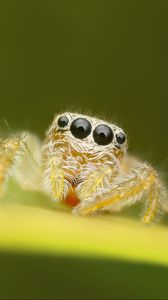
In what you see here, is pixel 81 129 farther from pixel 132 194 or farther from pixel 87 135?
pixel 132 194

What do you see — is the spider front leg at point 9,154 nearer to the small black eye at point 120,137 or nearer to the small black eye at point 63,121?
the small black eye at point 63,121

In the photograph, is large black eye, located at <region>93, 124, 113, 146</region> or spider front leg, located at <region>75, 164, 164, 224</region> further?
large black eye, located at <region>93, 124, 113, 146</region>

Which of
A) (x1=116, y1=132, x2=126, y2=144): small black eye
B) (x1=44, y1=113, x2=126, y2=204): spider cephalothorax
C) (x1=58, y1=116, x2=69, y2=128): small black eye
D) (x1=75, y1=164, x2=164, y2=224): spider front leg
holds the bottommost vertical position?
(x1=75, y1=164, x2=164, y2=224): spider front leg

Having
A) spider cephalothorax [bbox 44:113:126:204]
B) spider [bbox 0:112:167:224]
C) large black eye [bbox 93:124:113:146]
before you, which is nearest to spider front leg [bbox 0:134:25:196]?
spider [bbox 0:112:167:224]

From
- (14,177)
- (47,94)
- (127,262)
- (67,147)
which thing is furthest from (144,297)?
(47,94)

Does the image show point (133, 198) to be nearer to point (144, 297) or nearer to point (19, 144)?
Answer: point (19, 144)

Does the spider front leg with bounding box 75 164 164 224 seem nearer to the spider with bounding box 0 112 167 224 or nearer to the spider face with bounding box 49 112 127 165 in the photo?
the spider with bounding box 0 112 167 224

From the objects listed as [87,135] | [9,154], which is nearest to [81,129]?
[87,135]

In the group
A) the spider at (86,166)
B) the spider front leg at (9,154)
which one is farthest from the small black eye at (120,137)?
the spider front leg at (9,154)
